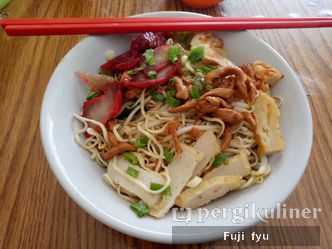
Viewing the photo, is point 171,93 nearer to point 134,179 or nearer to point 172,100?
point 172,100

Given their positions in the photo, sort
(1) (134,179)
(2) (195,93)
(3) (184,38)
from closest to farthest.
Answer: (1) (134,179), (2) (195,93), (3) (184,38)

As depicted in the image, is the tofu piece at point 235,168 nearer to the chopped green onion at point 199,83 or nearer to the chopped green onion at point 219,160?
the chopped green onion at point 219,160

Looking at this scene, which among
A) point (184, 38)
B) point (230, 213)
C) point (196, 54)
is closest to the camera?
point (230, 213)

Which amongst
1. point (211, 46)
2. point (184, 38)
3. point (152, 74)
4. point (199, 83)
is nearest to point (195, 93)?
point (199, 83)

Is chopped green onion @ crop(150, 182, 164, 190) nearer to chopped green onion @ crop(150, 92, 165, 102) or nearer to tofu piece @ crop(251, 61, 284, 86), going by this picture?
chopped green onion @ crop(150, 92, 165, 102)

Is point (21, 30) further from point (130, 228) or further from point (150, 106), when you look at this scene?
point (130, 228)

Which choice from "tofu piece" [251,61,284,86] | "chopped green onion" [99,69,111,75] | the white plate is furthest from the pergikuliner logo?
"chopped green onion" [99,69,111,75]

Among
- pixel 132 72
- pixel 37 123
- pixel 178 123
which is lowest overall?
pixel 37 123
